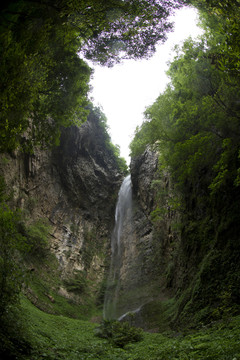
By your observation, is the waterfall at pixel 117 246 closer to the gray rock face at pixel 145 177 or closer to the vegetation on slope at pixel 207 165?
the gray rock face at pixel 145 177

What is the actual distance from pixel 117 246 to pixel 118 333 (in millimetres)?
14765

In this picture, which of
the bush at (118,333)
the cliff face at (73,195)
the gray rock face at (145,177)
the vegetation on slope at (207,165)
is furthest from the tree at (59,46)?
the gray rock face at (145,177)

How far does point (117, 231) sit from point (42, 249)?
9622 mm

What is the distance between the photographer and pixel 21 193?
17156 mm

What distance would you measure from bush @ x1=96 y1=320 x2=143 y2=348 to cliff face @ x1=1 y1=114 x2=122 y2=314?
229 inches

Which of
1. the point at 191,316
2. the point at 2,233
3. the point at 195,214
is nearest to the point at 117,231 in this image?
the point at 195,214

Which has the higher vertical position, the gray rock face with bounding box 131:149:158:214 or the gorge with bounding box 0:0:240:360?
the gray rock face with bounding box 131:149:158:214

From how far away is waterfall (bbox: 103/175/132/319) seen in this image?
1771 centimetres

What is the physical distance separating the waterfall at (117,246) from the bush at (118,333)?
20.6 ft

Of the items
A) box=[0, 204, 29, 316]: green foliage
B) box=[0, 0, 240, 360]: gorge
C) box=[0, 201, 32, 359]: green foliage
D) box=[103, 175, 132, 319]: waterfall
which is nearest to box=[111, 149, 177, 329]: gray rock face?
box=[0, 0, 240, 360]: gorge

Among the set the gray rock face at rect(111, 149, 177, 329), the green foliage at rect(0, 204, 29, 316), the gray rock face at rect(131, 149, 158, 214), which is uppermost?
the gray rock face at rect(131, 149, 158, 214)

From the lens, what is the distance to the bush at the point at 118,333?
848 centimetres

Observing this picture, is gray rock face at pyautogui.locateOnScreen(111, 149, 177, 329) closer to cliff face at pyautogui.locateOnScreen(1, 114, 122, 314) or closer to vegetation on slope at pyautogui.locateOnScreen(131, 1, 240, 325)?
vegetation on slope at pyautogui.locateOnScreen(131, 1, 240, 325)

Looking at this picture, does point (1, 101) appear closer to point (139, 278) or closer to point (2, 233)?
point (2, 233)
